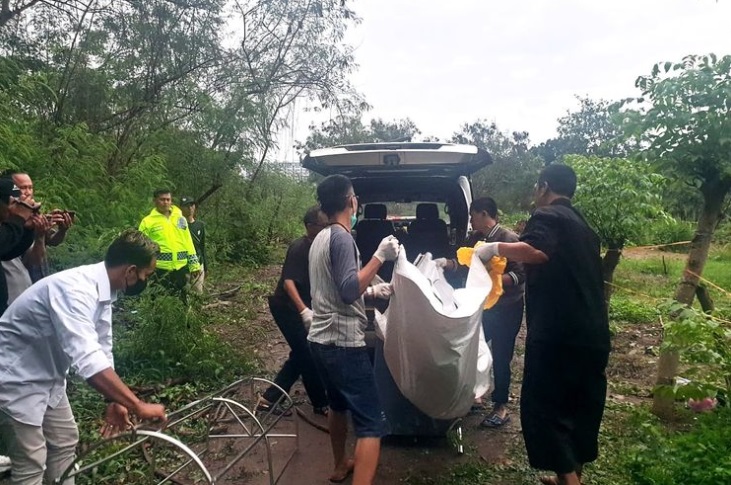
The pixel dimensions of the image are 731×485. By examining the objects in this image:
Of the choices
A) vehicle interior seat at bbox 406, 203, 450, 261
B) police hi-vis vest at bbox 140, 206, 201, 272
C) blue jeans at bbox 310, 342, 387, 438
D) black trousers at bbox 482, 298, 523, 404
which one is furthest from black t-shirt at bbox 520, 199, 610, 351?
police hi-vis vest at bbox 140, 206, 201, 272

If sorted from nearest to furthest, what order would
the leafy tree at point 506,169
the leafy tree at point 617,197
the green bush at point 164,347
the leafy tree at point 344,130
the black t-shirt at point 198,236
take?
the green bush at point 164,347, the leafy tree at point 617,197, the black t-shirt at point 198,236, the leafy tree at point 344,130, the leafy tree at point 506,169

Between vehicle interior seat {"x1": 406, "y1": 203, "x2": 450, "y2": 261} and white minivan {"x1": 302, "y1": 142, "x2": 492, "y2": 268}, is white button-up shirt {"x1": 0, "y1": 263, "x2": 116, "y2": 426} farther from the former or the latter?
vehicle interior seat {"x1": 406, "y1": 203, "x2": 450, "y2": 261}

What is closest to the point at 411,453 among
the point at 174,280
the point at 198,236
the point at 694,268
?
the point at 694,268

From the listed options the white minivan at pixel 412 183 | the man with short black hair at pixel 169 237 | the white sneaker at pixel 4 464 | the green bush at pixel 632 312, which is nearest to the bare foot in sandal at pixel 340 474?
the white sneaker at pixel 4 464

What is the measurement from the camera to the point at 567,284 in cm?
299

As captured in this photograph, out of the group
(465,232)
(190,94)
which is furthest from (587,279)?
(190,94)

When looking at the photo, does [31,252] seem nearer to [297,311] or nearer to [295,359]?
[297,311]

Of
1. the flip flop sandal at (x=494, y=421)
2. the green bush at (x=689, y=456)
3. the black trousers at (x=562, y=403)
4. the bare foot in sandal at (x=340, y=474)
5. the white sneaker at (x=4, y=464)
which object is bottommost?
the flip flop sandal at (x=494, y=421)

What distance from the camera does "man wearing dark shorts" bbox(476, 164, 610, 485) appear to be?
2.98 metres

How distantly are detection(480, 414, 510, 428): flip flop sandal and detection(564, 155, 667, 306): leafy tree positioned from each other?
1.46 meters

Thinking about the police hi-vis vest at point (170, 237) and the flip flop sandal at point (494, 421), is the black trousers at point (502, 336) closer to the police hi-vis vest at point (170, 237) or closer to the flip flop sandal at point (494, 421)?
the flip flop sandal at point (494, 421)

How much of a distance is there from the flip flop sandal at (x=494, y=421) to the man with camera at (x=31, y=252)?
3098mm

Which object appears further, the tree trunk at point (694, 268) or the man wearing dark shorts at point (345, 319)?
the tree trunk at point (694, 268)

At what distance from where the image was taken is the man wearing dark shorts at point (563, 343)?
2.98m
